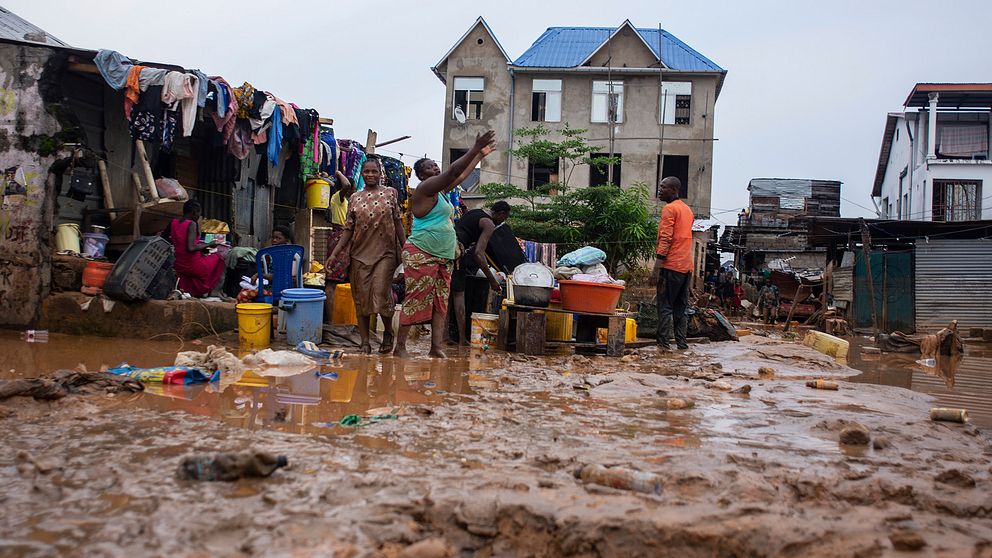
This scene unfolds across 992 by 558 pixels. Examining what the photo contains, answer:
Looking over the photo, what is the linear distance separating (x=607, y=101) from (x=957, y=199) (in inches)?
582

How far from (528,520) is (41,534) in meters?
1.33

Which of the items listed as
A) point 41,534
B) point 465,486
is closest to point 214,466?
point 41,534

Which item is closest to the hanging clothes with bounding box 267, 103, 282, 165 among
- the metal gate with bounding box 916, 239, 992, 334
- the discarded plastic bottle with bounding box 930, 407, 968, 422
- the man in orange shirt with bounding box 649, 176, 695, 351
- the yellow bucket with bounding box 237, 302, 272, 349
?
the yellow bucket with bounding box 237, 302, 272, 349

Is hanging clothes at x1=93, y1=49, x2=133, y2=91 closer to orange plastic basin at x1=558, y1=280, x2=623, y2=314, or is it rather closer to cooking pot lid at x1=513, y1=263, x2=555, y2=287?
cooking pot lid at x1=513, y1=263, x2=555, y2=287

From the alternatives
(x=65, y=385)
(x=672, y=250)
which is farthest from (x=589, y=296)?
(x=65, y=385)

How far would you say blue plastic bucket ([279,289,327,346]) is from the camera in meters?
7.59

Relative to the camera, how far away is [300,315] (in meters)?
7.59

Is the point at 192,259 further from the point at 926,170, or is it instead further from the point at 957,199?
the point at 957,199

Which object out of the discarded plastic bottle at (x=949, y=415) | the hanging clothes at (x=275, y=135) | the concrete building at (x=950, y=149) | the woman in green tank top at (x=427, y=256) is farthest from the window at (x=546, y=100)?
the discarded plastic bottle at (x=949, y=415)

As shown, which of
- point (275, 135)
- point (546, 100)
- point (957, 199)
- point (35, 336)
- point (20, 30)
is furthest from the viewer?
point (546, 100)

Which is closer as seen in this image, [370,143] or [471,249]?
[471,249]

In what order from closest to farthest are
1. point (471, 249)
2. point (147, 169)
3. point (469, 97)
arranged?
point (471, 249), point (147, 169), point (469, 97)

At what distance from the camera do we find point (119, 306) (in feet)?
25.9

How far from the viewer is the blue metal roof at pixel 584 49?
32.1 metres
